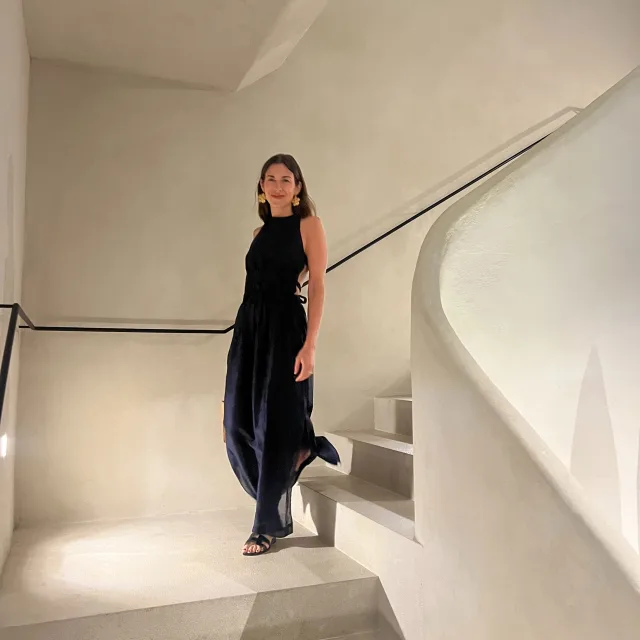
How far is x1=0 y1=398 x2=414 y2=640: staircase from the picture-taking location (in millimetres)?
1582

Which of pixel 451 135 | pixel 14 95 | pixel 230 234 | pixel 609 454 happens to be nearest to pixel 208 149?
pixel 230 234

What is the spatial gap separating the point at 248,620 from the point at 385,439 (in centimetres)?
119

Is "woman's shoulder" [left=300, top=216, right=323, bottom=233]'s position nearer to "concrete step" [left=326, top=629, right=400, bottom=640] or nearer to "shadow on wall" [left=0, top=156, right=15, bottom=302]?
"shadow on wall" [left=0, top=156, right=15, bottom=302]

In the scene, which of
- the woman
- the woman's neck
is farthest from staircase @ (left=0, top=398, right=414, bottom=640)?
the woman's neck

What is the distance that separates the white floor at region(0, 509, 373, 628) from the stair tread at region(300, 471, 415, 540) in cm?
17

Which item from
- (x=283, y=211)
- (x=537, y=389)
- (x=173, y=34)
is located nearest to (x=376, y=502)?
(x=537, y=389)

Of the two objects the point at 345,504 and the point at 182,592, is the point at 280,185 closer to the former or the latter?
the point at 345,504

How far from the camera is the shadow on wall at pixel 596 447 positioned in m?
1.92

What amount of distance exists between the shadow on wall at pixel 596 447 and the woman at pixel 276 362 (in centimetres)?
82

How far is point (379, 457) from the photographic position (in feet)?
8.18

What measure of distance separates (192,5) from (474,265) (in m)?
1.49

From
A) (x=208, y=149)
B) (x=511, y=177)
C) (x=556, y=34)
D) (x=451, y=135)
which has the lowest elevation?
(x=511, y=177)

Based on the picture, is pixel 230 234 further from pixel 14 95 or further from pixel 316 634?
→ pixel 316 634

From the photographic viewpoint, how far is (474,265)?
1.68 m
